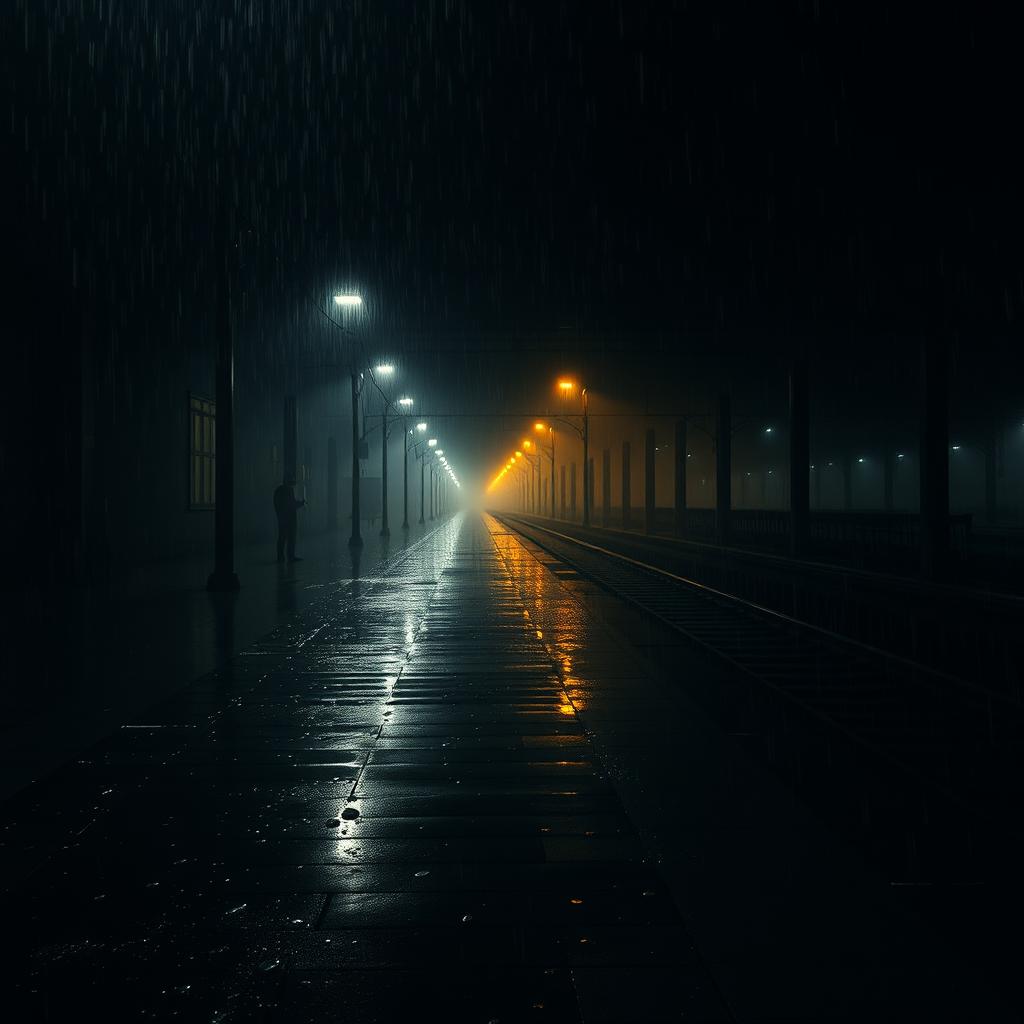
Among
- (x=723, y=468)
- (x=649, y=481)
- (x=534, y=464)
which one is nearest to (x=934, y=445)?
(x=723, y=468)

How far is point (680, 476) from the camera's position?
6366 cm

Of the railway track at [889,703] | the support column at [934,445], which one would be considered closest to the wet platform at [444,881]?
the railway track at [889,703]

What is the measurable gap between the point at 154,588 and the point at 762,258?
15.7 m

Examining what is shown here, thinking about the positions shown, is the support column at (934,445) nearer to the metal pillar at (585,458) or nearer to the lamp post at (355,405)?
the lamp post at (355,405)

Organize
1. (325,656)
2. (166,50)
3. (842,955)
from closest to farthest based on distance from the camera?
(842,955)
(325,656)
(166,50)

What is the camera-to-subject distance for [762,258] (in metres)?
25.5

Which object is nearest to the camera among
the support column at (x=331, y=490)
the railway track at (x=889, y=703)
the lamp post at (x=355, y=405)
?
the railway track at (x=889, y=703)

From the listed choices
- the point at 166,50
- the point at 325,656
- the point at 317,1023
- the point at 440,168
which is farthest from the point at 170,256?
the point at 317,1023

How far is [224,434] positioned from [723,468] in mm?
35626

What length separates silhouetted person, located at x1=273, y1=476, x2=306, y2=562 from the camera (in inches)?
1108

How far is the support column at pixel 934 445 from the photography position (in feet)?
91.0

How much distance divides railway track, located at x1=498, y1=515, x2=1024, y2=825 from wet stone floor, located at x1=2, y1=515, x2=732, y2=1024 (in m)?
2.08

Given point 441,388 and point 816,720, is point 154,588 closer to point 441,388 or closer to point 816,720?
point 816,720

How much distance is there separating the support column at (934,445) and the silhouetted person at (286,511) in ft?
53.3
